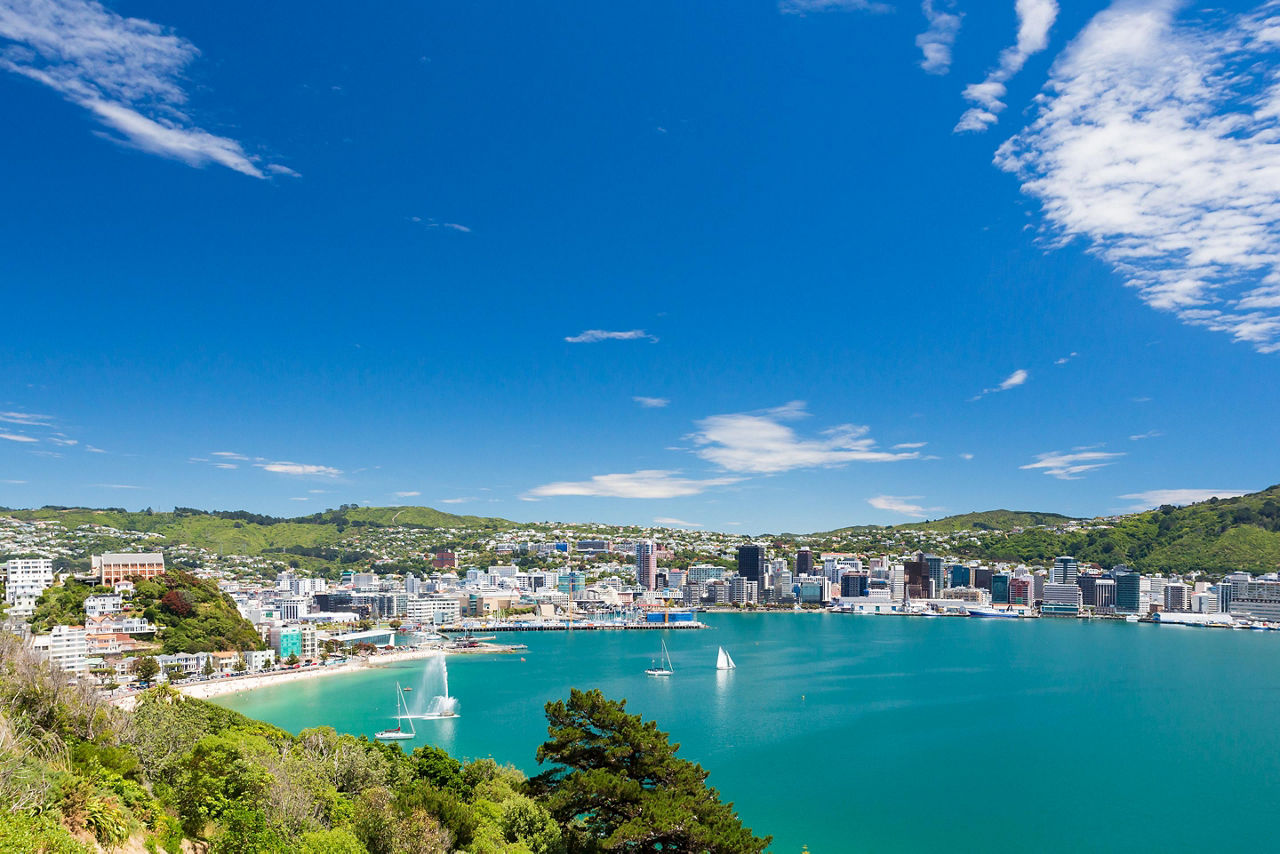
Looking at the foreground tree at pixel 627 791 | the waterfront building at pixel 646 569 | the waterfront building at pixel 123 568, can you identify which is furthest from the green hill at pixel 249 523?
the foreground tree at pixel 627 791

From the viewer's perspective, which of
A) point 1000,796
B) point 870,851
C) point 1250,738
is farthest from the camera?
point 1250,738

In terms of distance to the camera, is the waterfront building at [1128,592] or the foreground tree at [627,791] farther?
the waterfront building at [1128,592]

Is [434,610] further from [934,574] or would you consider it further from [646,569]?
[934,574]

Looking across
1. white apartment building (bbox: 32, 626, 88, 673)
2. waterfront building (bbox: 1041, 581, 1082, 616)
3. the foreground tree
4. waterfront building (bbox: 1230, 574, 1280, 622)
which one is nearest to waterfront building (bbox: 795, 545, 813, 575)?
waterfront building (bbox: 1041, 581, 1082, 616)

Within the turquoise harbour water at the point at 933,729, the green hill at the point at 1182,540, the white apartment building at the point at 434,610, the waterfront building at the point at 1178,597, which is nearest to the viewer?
the turquoise harbour water at the point at 933,729

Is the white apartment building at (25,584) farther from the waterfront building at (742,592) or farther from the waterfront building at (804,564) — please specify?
the waterfront building at (804,564)

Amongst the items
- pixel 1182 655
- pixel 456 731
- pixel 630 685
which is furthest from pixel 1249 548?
pixel 456 731

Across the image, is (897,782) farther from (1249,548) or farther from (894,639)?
(1249,548)
